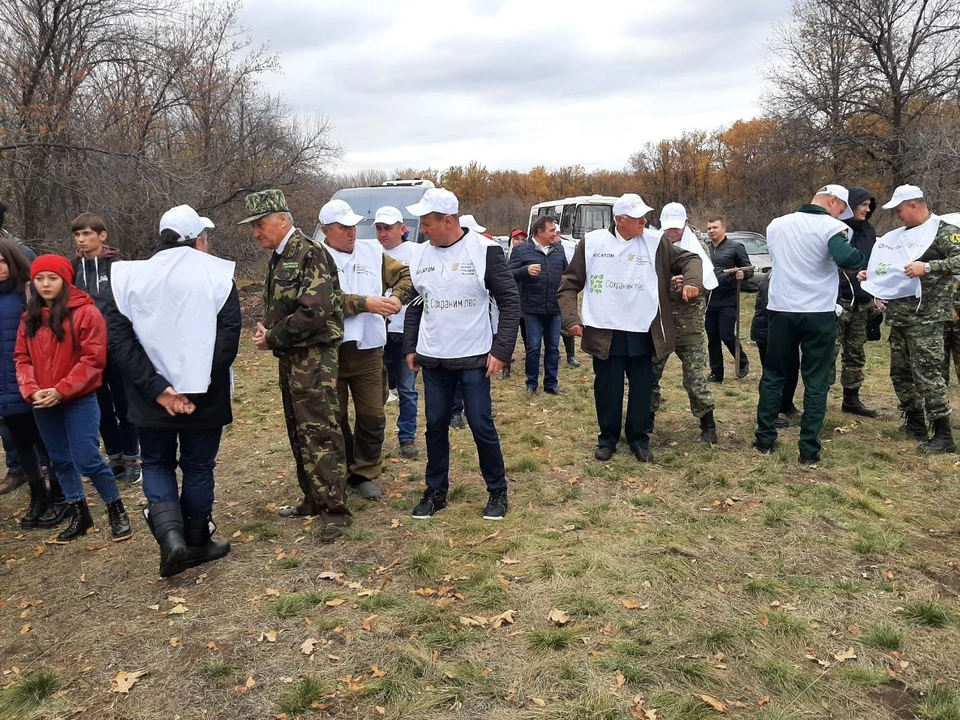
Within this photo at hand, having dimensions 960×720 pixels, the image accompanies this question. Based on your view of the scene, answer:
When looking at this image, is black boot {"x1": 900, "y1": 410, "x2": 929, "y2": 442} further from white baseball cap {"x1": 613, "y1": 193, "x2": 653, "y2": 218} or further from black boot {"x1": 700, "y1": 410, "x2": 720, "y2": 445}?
white baseball cap {"x1": 613, "y1": 193, "x2": 653, "y2": 218}

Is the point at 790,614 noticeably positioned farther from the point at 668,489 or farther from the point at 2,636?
the point at 2,636

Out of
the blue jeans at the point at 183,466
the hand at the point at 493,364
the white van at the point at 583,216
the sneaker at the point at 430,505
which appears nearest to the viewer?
the blue jeans at the point at 183,466

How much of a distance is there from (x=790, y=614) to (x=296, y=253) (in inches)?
130

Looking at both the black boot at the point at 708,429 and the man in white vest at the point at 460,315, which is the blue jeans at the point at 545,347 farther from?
the man in white vest at the point at 460,315

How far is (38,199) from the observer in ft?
39.5

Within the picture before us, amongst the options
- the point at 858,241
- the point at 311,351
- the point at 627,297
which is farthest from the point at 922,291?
the point at 311,351

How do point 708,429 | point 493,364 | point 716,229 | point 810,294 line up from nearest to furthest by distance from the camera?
point 493,364
point 810,294
point 708,429
point 716,229

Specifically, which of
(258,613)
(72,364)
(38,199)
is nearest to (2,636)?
(258,613)

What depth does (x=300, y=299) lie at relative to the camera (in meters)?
4.07

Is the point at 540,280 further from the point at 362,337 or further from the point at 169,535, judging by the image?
the point at 169,535

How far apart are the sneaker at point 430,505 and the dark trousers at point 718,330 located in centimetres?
474

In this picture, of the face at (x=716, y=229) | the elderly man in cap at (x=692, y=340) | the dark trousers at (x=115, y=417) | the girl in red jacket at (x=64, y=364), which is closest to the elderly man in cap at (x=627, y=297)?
the elderly man in cap at (x=692, y=340)

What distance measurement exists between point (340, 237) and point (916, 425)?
5.33 metres

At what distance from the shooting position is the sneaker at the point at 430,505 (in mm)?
4699
